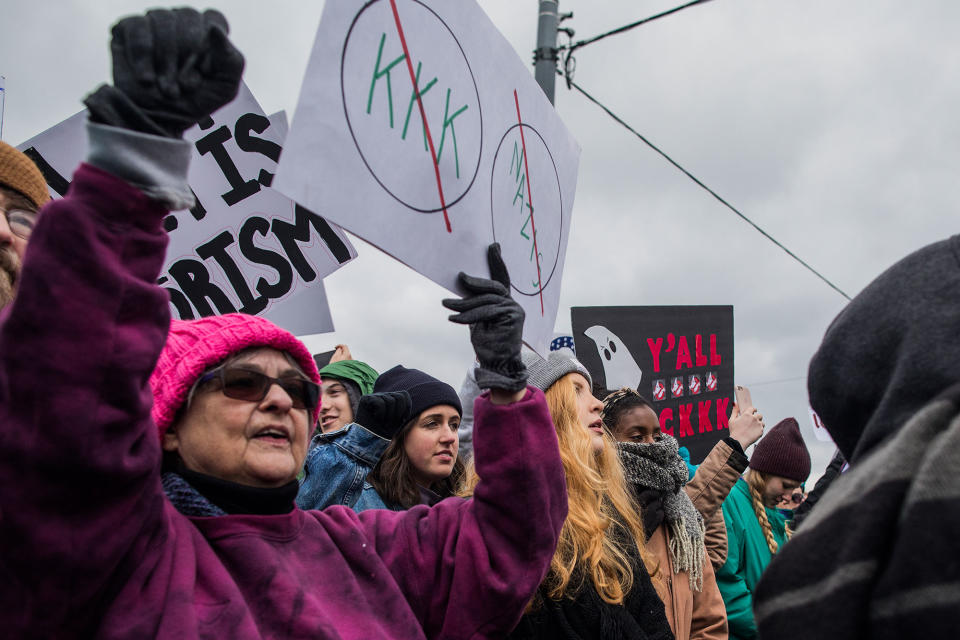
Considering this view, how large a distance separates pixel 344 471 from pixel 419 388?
0.52 m

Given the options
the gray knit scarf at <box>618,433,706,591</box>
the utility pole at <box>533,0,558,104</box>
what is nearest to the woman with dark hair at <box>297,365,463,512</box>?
the gray knit scarf at <box>618,433,706,591</box>

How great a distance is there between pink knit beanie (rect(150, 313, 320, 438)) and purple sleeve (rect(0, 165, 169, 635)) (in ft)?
1.35

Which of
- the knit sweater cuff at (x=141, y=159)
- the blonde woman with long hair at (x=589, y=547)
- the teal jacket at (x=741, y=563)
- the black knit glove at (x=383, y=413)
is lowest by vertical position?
the teal jacket at (x=741, y=563)

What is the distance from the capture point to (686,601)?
309 cm

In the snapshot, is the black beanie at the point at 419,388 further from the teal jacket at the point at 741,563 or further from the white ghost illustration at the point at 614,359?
the white ghost illustration at the point at 614,359

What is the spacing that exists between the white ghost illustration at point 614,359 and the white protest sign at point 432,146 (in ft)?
9.64

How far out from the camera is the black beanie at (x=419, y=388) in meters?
3.28

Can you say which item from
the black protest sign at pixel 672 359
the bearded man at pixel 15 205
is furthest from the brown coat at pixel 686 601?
the bearded man at pixel 15 205

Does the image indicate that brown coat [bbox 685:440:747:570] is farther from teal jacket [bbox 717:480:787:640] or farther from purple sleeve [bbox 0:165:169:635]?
purple sleeve [bbox 0:165:169:635]

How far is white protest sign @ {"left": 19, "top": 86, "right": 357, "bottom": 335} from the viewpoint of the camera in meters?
2.83

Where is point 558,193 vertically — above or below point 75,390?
above

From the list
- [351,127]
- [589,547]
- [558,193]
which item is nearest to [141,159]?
[351,127]

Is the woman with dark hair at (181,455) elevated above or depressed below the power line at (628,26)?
below

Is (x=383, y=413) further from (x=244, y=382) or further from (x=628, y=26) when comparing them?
(x=628, y=26)
